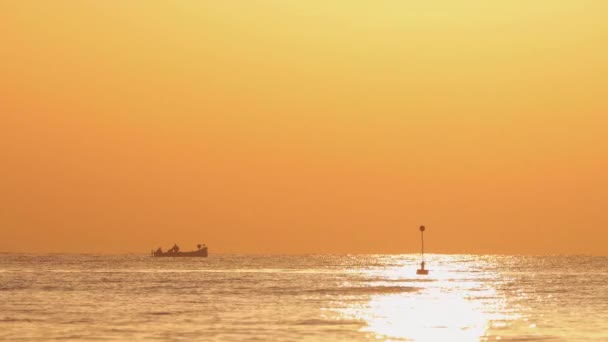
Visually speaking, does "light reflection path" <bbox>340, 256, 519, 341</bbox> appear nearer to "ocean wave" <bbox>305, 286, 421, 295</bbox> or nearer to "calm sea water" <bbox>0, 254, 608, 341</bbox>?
"calm sea water" <bbox>0, 254, 608, 341</bbox>

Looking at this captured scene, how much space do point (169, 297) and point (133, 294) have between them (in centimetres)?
537

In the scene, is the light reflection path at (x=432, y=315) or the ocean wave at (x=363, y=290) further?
the ocean wave at (x=363, y=290)

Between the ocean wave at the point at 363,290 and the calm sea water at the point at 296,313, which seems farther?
the ocean wave at the point at 363,290

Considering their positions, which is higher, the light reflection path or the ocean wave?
the ocean wave

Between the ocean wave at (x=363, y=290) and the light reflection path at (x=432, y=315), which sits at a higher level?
the ocean wave at (x=363, y=290)

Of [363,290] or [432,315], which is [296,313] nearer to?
[432,315]

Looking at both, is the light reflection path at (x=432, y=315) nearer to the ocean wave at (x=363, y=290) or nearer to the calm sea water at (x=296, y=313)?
the calm sea water at (x=296, y=313)

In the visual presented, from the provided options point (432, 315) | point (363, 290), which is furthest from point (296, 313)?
point (363, 290)

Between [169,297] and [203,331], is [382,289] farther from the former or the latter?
[203,331]

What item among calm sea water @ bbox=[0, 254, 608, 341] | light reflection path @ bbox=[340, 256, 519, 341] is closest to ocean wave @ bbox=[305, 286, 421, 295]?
calm sea water @ bbox=[0, 254, 608, 341]

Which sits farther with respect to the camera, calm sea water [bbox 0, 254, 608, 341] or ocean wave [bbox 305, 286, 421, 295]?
ocean wave [bbox 305, 286, 421, 295]

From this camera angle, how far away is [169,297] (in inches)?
3927

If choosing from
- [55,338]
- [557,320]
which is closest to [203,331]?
[55,338]

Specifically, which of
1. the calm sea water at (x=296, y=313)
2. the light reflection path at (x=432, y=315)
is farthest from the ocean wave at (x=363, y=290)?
the light reflection path at (x=432, y=315)
